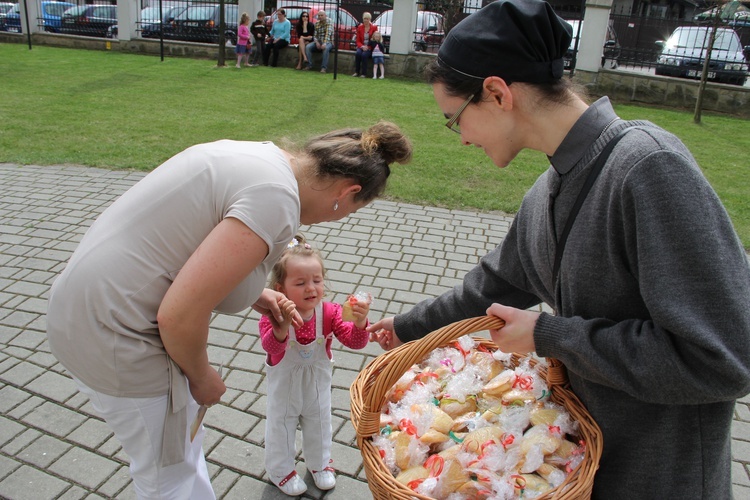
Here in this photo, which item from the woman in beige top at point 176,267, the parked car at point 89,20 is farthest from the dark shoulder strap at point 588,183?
the parked car at point 89,20

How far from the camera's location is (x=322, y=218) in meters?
2.06

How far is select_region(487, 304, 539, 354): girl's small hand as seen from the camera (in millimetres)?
1560

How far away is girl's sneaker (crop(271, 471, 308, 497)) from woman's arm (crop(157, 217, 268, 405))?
1.46m

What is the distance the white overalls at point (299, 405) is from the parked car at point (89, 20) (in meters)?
20.6

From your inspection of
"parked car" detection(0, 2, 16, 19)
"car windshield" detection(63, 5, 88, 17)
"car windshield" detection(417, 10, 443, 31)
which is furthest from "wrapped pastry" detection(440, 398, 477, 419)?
"parked car" detection(0, 2, 16, 19)

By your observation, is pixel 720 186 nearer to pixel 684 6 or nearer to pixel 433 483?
pixel 433 483

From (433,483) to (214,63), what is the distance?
17.8 meters

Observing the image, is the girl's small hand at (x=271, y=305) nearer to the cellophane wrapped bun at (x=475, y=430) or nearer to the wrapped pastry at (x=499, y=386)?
the cellophane wrapped bun at (x=475, y=430)

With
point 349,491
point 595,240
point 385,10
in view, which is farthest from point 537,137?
point 385,10

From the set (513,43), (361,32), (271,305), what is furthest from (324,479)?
(361,32)

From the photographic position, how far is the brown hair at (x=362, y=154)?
2.00m

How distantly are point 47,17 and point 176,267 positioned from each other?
74.9 feet

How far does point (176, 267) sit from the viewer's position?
1.79m

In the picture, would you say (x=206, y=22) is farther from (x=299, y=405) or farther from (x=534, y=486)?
(x=534, y=486)
